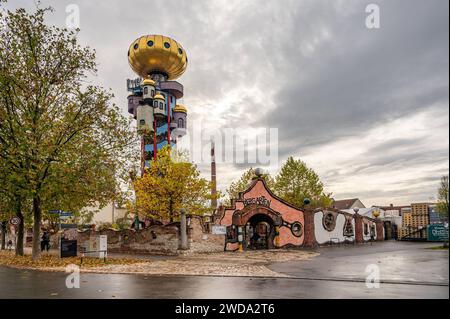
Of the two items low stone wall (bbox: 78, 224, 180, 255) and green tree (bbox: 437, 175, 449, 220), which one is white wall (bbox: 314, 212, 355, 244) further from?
low stone wall (bbox: 78, 224, 180, 255)

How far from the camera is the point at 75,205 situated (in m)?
23.1

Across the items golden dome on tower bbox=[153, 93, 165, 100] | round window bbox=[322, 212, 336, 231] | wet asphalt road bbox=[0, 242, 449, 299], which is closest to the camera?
wet asphalt road bbox=[0, 242, 449, 299]

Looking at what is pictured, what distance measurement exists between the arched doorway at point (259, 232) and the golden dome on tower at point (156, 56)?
117ft

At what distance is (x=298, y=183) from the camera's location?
4984 centimetres

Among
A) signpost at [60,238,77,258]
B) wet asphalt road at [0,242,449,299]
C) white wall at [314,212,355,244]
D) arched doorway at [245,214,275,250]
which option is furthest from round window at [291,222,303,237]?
signpost at [60,238,77,258]

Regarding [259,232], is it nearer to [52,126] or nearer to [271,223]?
[271,223]

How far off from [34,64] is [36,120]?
9.48 ft

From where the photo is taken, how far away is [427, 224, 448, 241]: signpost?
1440 inches

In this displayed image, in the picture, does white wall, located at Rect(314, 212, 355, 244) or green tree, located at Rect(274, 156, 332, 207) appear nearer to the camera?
white wall, located at Rect(314, 212, 355, 244)

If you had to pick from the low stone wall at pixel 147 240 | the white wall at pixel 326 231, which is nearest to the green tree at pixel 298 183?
the white wall at pixel 326 231

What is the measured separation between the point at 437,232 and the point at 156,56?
43.8 meters

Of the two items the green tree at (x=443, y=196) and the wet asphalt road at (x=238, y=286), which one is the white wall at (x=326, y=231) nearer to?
the green tree at (x=443, y=196)

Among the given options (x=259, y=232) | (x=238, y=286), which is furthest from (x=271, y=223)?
(x=238, y=286)

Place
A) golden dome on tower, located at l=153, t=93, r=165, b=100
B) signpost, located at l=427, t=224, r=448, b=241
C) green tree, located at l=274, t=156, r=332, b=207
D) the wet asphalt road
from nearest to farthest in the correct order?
the wet asphalt road < signpost, located at l=427, t=224, r=448, b=241 < green tree, located at l=274, t=156, r=332, b=207 < golden dome on tower, located at l=153, t=93, r=165, b=100
